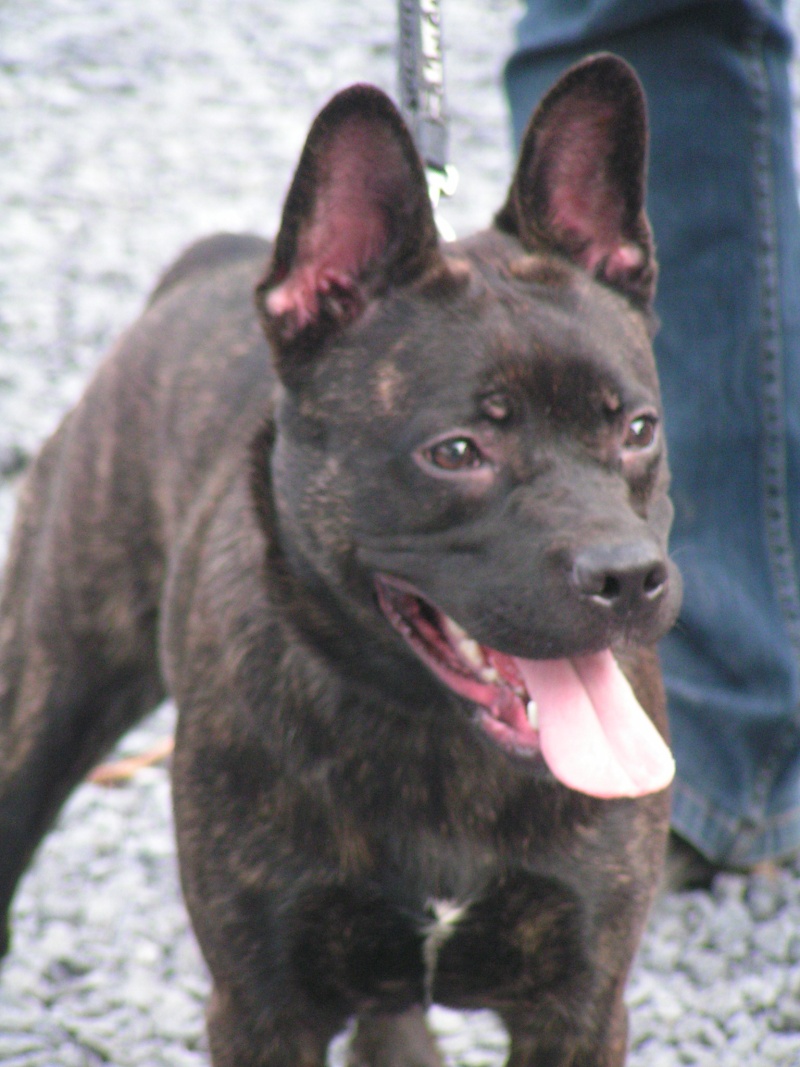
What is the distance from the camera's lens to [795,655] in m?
3.80

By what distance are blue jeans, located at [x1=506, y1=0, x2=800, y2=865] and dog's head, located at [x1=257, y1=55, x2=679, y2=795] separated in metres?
0.98

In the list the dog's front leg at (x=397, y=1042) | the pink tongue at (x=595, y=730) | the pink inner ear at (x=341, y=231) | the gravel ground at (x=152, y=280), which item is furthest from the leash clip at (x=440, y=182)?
the gravel ground at (x=152, y=280)

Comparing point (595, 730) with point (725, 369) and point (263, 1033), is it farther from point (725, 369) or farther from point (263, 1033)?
point (725, 369)

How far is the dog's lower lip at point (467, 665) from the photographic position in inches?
92.7

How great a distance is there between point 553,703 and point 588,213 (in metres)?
0.90

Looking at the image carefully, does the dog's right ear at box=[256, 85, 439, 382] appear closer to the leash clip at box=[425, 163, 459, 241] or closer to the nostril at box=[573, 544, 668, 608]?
the leash clip at box=[425, 163, 459, 241]

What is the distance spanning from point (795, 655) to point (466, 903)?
155cm

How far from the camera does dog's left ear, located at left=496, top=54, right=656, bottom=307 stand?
8.60 feet

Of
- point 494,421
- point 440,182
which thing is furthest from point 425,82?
point 494,421

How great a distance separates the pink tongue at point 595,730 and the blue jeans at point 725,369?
54.9 inches

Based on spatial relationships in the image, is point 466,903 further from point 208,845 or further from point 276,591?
point 276,591

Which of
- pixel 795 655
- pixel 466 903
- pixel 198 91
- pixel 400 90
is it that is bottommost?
pixel 198 91

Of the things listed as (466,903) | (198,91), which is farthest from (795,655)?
(198,91)

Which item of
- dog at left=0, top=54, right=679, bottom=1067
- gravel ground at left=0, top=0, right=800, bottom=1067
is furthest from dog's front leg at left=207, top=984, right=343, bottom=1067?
gravel ground at left=0, top=0, right=800, bottom=1067
